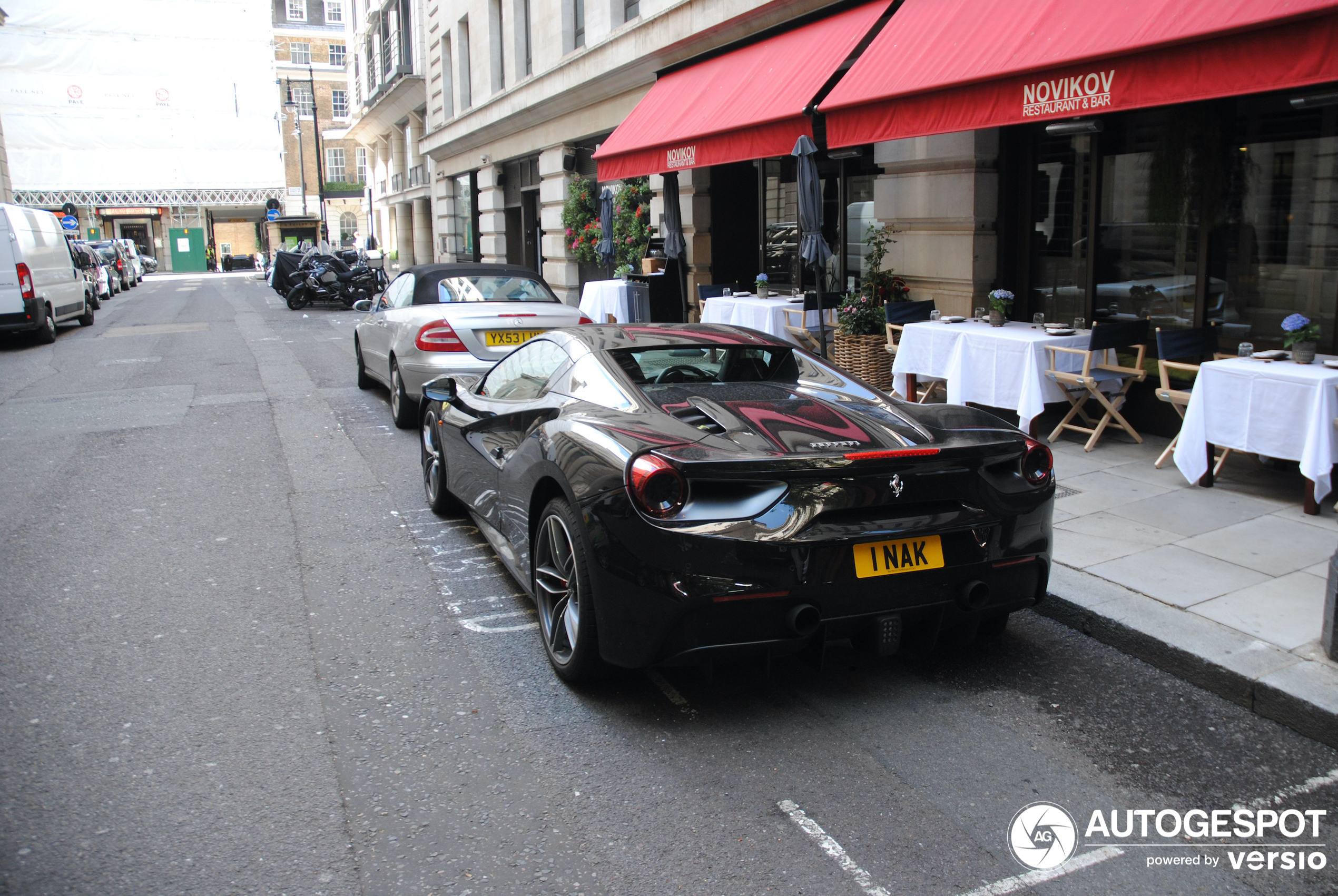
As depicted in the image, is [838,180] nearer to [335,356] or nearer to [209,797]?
[335,356]

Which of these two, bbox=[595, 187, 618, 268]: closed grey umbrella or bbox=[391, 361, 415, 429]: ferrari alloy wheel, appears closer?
bbox=[391, 361, 415, 429]: ferrari alloy wheel

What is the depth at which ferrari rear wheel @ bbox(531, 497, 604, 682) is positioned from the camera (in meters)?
3.79

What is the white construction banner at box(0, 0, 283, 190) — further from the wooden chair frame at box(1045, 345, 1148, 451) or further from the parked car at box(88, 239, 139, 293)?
the wooden chair frame at box(1045, 345, 1148, 451)

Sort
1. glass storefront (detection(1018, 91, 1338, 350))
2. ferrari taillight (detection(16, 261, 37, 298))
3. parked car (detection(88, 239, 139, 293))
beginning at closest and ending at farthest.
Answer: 1. glass storefront (detection(1018, 91, 1338, 350))
2. ferrari taillight (detection(16, 261, 37, 298))
3. parked car (detection(88, 239, 139, 293))

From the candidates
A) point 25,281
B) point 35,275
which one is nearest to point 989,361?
point 25,281

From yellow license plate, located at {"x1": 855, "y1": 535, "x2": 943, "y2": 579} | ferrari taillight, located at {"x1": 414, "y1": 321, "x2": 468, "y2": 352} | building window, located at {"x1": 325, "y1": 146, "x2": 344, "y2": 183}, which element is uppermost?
building window, located at {"x1": 325, "y1": 146, "x2": 344, "y2": 183}

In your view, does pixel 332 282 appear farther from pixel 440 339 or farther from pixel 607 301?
pixel 440 339

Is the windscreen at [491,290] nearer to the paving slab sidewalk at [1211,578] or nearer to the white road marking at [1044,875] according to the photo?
the paving slab sidewalk at [1211,578]

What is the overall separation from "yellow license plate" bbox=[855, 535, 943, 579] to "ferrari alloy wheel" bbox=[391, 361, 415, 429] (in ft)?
21.4

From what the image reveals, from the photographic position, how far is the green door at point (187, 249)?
65500mm

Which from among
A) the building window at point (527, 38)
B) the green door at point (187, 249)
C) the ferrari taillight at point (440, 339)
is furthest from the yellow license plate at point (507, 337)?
the green door at point (187, 249)

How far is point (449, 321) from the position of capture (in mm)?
8867

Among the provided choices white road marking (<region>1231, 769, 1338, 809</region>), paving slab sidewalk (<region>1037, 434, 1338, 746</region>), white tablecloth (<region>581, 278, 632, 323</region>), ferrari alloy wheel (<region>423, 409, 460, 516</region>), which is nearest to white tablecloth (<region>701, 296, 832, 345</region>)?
white tablecloth (<region>581, 278, 632, 323</region>)

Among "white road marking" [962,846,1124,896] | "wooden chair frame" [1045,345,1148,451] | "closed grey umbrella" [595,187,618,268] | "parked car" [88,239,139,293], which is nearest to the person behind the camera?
"white road marking" [962,846,1124,896]
